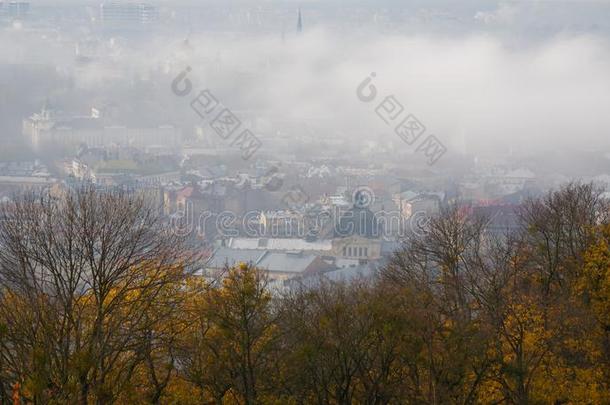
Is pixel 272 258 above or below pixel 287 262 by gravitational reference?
above

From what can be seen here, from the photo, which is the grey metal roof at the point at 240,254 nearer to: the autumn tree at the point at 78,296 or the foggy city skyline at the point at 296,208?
the foggy city skyline at the point at 296,208

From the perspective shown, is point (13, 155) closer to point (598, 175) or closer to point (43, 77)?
point (43, 77)

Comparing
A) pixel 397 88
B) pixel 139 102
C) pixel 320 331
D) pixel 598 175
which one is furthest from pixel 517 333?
pixel 397 88

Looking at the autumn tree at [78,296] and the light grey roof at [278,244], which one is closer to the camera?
the autumn tree at [78,296]

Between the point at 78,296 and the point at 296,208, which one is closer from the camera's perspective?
the point at 78,296

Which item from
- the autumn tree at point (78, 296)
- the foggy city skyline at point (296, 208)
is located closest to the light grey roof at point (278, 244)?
the foggy city skyline at point (296, 208)

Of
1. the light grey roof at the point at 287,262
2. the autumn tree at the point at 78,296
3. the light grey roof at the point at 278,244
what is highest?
the light grey roof at the point at 278,244

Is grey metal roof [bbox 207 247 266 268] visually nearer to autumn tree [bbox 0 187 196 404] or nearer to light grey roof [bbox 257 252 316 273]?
light grey roof [bbox 257 252 316 273]

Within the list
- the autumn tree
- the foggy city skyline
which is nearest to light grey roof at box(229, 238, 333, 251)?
the foggy city skyline

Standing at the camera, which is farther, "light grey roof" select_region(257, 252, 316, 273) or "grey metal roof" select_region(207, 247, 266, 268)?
"grey metal roof" select_region(207, 247, 266, 268)

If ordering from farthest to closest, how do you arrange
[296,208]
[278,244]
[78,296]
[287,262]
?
[296,208] < [278,244] < [287,262] < [78,296]

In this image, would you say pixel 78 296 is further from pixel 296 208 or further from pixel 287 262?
pixel 296 208

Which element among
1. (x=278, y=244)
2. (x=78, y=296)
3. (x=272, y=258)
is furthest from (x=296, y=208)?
(x=78, y=296)
